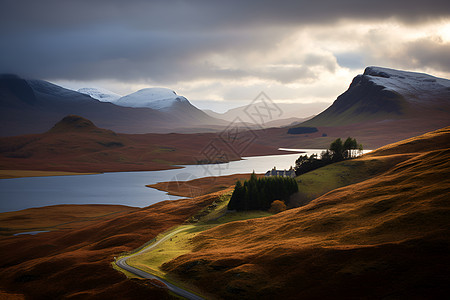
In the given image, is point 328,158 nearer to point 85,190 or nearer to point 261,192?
point 261,192

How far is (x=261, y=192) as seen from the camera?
80500mm

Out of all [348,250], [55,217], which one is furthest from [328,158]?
[55,217]

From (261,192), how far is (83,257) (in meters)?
40.2

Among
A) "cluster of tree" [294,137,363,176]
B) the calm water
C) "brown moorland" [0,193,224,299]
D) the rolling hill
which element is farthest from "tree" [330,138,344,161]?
the calm water

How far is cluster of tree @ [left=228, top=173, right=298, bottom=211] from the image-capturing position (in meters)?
79.0

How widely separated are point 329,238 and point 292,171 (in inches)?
2449

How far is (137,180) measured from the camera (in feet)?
547

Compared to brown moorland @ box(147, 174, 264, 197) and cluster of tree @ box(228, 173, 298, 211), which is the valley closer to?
cluster of tree @ box(228, 173, 298, 211)

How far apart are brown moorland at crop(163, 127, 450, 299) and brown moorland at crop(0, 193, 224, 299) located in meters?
7.49

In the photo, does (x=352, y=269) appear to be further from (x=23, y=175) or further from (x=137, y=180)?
(x=23, y=175)

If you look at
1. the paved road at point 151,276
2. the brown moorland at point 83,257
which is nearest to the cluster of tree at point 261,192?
the brown moorland at point 83,257

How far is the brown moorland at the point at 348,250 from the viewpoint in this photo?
98.3 ft

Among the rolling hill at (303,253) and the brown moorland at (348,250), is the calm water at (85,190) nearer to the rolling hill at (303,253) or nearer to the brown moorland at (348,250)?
the rolling hill at (303,253)

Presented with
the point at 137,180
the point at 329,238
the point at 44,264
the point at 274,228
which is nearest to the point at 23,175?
the point at 137,180
